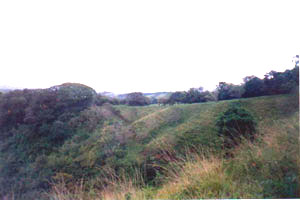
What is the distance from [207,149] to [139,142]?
2499 mm

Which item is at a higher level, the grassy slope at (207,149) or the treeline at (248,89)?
the treeline at (248,89)

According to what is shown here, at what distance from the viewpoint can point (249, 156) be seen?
3.53 m

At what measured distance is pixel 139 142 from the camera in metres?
6.68

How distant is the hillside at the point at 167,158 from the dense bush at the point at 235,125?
24cm

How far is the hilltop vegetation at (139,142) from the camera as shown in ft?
11.0

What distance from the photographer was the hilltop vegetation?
11.0ft

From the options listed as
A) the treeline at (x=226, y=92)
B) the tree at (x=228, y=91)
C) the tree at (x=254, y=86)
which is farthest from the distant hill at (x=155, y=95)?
the tree at (x=254, y=86)

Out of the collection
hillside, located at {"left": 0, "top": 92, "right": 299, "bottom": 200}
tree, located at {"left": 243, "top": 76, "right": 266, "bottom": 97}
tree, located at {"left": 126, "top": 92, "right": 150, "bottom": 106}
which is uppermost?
tree, located at {"left": 243, "top": 76, "right": 266, "bottom": 97}

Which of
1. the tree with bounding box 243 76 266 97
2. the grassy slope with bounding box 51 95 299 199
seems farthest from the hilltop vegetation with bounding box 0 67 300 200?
the tree with bounding box 243 76 266 97

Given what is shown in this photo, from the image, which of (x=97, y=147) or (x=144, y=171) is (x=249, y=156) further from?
(x=97, y=147)

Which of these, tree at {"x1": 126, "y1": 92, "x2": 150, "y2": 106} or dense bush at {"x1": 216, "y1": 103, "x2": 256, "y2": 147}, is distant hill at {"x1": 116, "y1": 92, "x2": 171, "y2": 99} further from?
dense bush at {"x1": 216, "y1": 103, "x2": 256, "y2": 147}

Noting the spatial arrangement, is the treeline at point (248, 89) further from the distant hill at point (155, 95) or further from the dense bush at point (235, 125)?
the dense bush at point (235, 125)

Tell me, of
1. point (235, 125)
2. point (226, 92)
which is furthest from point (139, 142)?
point (226, 92)

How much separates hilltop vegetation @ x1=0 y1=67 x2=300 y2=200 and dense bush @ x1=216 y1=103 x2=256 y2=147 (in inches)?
1.0
